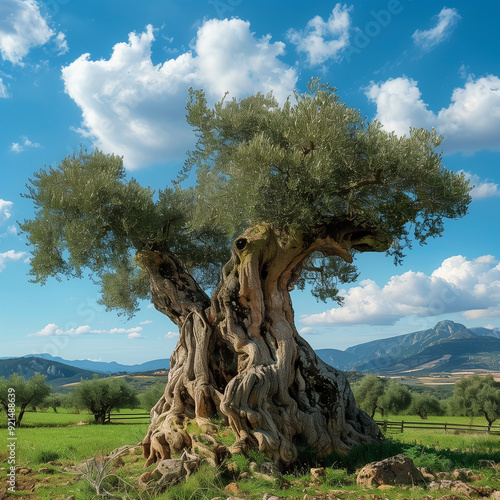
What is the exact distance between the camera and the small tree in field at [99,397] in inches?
1523

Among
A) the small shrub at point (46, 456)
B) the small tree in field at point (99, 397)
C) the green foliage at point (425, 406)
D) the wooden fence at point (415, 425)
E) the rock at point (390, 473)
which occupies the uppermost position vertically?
the rock at point (390, 473)

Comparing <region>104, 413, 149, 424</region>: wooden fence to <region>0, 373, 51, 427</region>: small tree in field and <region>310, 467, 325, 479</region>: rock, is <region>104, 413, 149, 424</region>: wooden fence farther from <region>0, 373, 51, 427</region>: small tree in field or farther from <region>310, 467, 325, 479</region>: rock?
<region>310, 467, 325, 479</region>: rock

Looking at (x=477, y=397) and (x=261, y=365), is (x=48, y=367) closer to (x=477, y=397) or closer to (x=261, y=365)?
(x=477, y=397)

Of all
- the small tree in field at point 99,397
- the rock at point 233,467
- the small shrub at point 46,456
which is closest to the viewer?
the rock at point 233,467

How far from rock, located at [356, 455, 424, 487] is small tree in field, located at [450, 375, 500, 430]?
4518cm

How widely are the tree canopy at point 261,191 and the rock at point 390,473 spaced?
6321 millimetres

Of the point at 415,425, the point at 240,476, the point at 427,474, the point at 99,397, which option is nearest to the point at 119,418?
the point at 99,397

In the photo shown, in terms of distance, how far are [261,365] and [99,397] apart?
101 ft

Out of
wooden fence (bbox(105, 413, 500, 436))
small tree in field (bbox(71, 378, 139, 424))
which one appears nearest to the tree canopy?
wooden fence (bbox(105, 413, 500, 436))

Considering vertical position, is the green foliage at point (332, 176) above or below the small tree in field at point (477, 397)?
above

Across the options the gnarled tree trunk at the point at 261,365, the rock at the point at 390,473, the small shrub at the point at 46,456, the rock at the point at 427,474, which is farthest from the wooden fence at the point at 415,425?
the rock at the point at 390,473

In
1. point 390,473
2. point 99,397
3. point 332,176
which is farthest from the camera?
point 99,397

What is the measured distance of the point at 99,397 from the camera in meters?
38.8

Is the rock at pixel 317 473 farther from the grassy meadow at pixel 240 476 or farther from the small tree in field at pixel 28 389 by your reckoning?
the small tree in field at pixel 28 389
